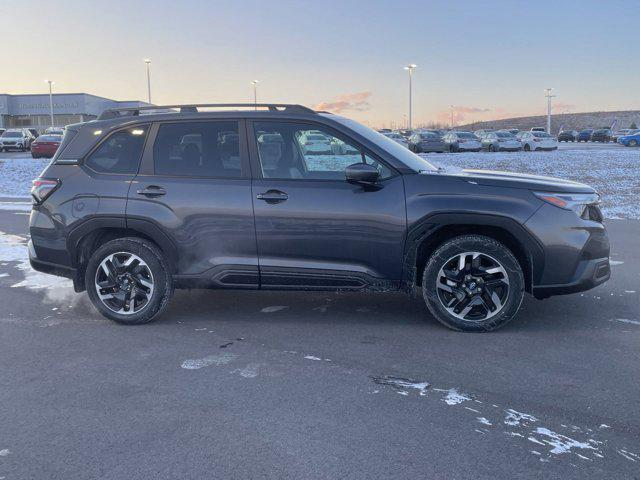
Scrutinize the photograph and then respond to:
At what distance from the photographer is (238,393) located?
13.1 feet

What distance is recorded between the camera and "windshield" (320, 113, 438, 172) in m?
5.32

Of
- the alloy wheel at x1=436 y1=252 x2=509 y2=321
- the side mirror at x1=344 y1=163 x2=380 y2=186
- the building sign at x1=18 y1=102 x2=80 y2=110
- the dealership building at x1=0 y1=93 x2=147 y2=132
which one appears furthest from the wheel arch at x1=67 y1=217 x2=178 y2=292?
the building sign at x1=18 y1=102 x2=80 y2=110

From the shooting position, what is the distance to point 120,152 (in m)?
5.61

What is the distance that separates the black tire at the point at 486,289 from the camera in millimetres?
5035

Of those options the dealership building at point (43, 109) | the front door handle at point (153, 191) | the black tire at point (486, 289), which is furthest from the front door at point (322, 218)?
the dealership building at point (43, 109)

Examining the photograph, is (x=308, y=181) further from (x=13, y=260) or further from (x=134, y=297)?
(x=13, y=260)

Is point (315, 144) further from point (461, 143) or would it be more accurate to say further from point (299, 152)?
point (461, 143)

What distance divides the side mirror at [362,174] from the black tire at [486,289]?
790 millimetres

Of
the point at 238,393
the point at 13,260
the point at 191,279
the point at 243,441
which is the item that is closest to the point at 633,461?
the point at 243,441

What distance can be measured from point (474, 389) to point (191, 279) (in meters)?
2.57

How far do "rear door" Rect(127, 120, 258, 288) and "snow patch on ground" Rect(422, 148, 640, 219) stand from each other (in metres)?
8.73

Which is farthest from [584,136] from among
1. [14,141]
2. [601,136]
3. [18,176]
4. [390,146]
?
[390,146]

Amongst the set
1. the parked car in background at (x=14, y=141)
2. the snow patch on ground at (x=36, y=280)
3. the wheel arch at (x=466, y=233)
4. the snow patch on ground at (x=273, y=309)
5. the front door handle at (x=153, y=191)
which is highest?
the parked car in background at (x=14, y=141)

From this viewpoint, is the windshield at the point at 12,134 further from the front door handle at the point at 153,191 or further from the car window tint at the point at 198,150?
the front door handle at the point at 153,191
